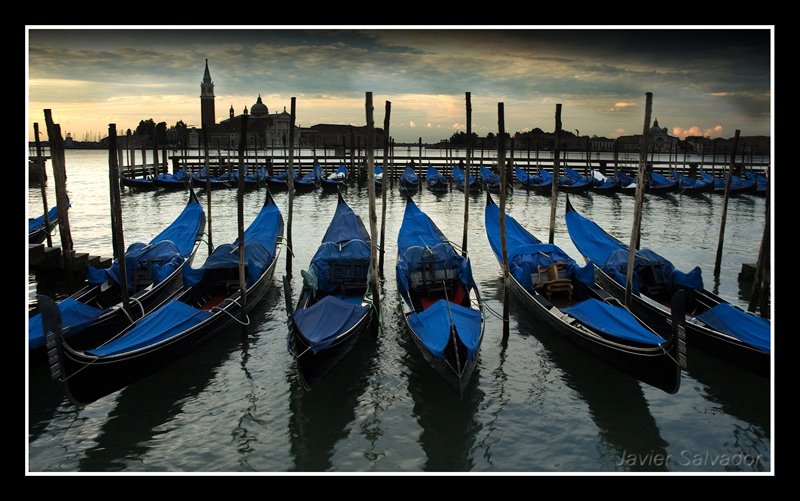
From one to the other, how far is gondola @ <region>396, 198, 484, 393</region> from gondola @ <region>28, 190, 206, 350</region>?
3622 mm

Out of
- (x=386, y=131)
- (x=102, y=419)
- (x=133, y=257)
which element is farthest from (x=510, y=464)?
(x=386, y=131)

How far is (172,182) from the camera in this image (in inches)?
1112

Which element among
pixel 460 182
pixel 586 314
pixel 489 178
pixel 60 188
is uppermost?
pixel 489 178

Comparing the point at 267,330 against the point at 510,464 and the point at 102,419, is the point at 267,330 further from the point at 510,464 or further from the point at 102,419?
the point at 510,464

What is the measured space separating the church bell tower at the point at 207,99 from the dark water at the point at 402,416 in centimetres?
7630

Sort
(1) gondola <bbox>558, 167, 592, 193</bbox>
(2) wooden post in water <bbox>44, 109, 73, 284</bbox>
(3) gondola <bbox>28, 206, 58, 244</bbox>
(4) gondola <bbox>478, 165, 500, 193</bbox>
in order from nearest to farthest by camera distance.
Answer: (2) wooden post in water <bbox>44, 109, 73, 284</bbox>, (3) gondola <bbox>28, 206, 58, 244</bbox>, (1) gondola <bbox>558, 167, 592, 193</bbox>, (4) gondola <bbox>478, 165, 500, 193</bbox>

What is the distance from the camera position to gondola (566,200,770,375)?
21.8 feet

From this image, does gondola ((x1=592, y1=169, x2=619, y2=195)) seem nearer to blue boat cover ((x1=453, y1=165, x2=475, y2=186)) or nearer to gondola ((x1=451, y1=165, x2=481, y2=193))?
gondola ((x1=451, y1=165, x2=481, y2=193))

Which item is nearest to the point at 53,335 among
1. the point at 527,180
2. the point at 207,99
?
the point at 527,180

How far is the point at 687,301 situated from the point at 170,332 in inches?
273

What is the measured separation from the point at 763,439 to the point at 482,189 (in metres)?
24.2

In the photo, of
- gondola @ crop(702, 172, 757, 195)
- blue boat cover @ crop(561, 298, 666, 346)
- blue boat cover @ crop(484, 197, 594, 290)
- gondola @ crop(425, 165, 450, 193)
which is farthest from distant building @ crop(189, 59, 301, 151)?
blue boat cover @ crop(561, 298, 666, 346)

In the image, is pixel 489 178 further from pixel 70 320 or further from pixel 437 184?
pixel 70 320

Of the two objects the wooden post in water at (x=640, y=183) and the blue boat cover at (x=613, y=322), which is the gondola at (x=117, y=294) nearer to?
the blue boat cover at (x=613, y=322)
